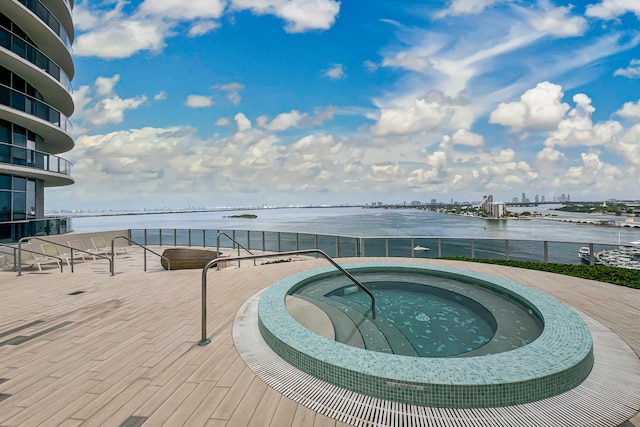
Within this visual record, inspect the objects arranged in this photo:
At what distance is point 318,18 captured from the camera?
1255cm

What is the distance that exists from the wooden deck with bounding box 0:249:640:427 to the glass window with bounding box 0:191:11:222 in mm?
8454

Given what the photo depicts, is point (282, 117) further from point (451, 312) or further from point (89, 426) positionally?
point (89, 426)

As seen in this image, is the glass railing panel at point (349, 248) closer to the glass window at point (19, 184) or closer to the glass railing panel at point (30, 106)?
the glass railing panel at point (30, 106)

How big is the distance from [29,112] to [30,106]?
0.91ft

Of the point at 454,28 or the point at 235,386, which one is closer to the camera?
the point at 235,386

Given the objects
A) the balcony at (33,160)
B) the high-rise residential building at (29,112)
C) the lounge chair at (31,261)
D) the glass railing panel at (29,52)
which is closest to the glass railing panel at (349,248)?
the lounge chair at (31,261)

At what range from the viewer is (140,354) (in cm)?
299

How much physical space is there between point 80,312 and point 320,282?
4.07 metres

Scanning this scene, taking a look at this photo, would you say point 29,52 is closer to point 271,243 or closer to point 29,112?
point 29,112

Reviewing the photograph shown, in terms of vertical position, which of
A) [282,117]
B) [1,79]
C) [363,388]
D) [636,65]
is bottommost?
[363,388]

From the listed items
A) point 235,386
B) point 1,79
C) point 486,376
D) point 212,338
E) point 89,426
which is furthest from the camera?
point 1,79

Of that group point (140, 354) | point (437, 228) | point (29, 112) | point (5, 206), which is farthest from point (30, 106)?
point (437, 228)

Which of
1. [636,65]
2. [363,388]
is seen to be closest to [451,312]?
[363,388]

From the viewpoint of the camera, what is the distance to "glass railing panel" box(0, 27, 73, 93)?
1074cm
